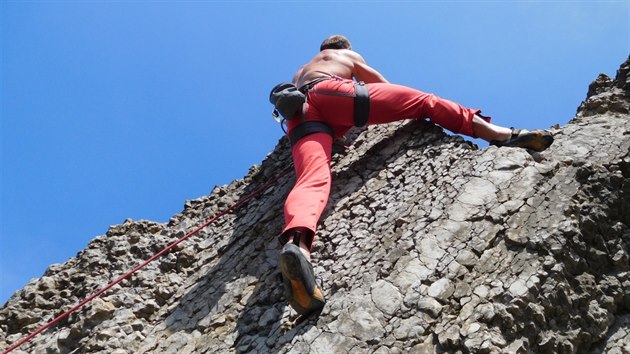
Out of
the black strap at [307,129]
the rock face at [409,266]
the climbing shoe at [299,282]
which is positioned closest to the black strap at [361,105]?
the black strap at [307,129]

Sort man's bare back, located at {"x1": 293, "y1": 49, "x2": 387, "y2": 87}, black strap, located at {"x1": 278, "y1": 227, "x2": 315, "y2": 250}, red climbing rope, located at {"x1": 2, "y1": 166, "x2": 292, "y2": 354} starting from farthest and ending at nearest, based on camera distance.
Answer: man's bare back, located at {"x1": 293, "y1": 49, "x2": 387, "y2": 87} → red climbing rope, located at {"x1": 2, "y1": 166, "x2": 292, "y2": 354} → black strap, located at {"x1": 278, "y1": 227, "x2": 315, "y2": 250}

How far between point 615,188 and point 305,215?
2670 mm

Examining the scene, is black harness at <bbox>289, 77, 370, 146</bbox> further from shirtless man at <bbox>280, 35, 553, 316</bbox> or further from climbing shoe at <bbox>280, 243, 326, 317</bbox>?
climbing shoe at <bbox>280, 243, 326, 317</bbox>

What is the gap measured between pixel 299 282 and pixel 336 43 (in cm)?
378

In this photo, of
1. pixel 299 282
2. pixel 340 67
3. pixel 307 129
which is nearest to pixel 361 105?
pixel 307 129

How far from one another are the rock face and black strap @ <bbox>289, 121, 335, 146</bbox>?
650mm

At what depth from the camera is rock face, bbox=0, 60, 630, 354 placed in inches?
173

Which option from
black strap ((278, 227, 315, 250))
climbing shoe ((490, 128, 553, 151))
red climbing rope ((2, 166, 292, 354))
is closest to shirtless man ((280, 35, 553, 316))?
climbing shoe ((490, 128, 553, 151))

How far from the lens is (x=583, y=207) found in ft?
16.8

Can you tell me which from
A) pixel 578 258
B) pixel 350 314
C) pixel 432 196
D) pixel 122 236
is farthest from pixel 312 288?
pixel 122 236

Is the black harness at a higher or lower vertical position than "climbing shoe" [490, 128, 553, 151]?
higher

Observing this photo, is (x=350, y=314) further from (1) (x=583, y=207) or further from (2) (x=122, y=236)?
(2) (x=122, y=236)

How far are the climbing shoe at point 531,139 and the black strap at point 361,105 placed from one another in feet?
4.38

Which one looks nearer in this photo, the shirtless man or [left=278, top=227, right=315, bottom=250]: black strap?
[left=278, top=227, right=315, bottom=250]: black strap
